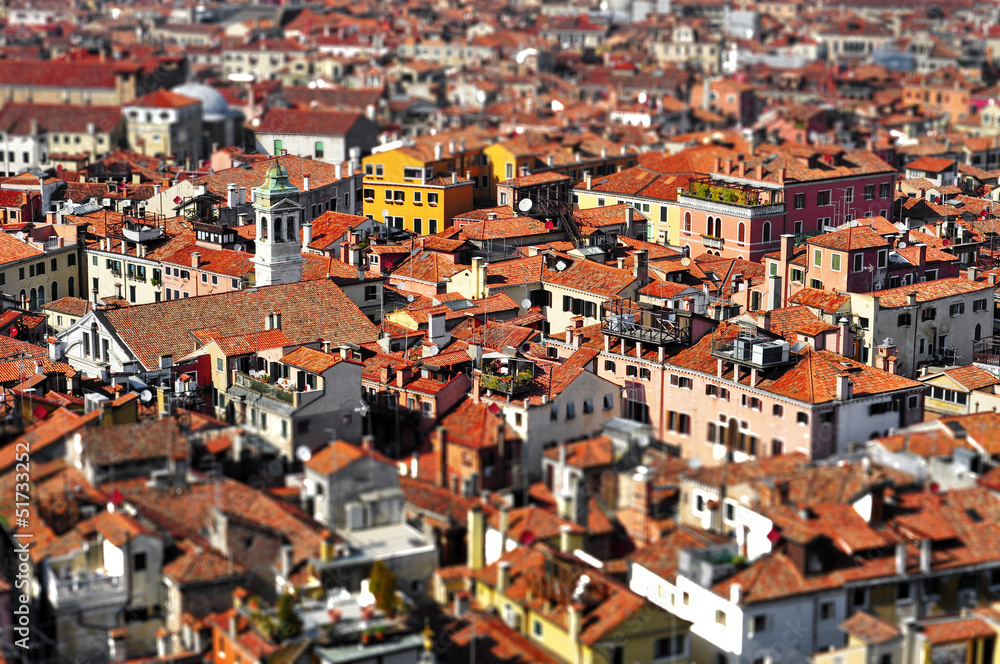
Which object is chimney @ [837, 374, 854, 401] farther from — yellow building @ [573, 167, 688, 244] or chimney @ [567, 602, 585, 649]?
yellow building @ [573, 167, 688, 244]

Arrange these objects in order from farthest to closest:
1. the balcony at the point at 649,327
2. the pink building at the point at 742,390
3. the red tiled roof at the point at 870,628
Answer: the balcony at the point at 649,327, the pink building at the point at 742,390, the red tiled roof at the point at 870,628

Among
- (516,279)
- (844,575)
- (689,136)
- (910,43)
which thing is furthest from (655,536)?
(910,43)

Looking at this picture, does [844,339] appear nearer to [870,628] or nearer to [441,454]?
[441,454]

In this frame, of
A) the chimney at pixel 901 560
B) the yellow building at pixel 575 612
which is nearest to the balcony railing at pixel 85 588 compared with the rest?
the yellow building at pixel 575 612

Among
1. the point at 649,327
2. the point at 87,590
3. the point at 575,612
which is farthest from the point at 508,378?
the point at 87,590

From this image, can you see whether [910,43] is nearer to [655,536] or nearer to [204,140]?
[204,140]

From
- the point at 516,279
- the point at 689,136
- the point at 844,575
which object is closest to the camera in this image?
the point at 844,575

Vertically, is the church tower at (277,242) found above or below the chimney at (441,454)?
above

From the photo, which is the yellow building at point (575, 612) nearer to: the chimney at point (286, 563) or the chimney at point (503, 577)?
the chimney at point (503, 577)
